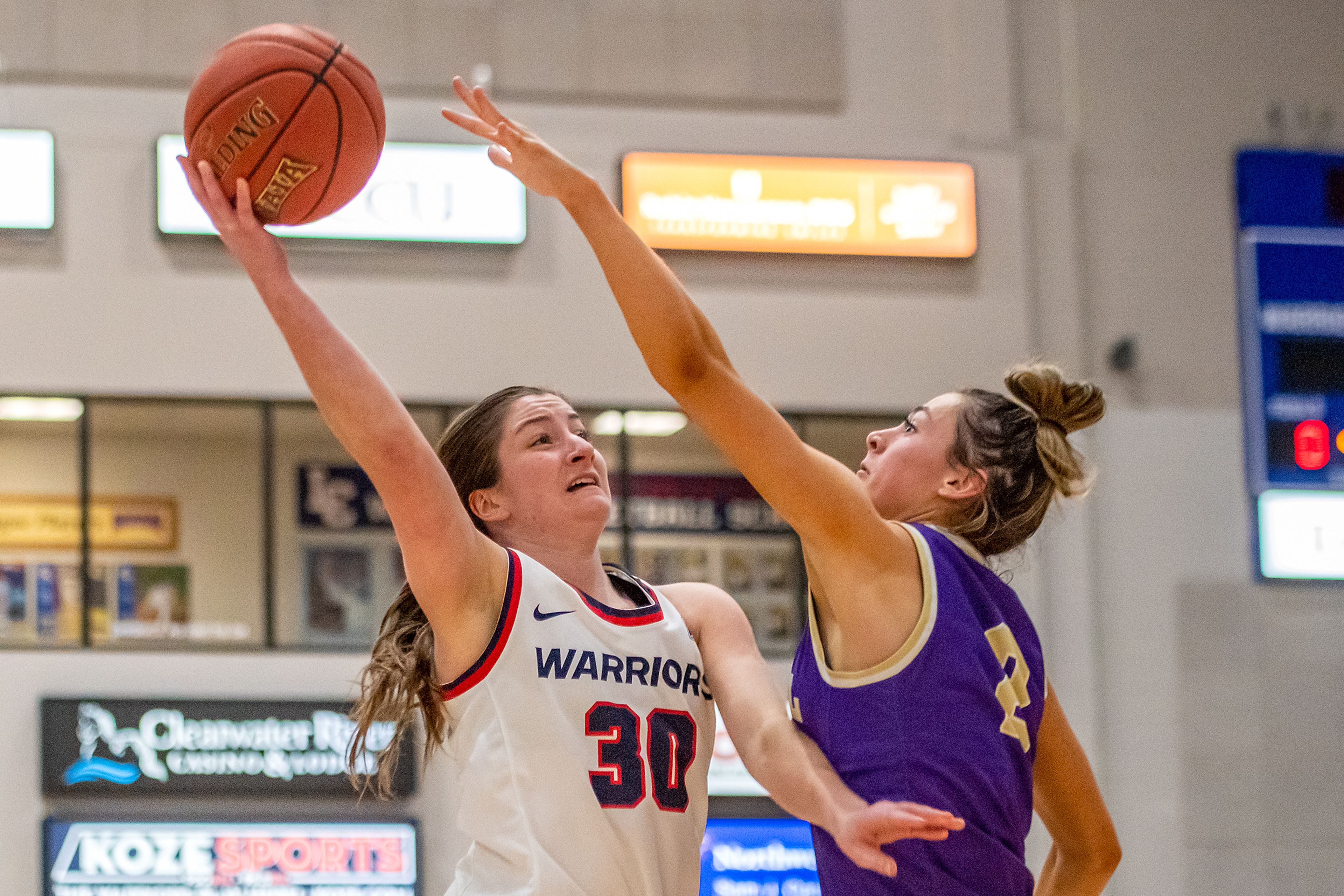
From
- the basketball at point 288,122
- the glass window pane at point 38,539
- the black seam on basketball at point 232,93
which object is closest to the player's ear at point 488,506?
the basketball at point 288,122

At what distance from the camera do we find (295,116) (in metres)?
2.79

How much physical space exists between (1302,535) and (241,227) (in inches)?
339

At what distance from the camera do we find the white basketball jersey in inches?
101

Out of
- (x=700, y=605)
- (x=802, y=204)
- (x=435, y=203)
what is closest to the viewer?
(x=700, y=605)

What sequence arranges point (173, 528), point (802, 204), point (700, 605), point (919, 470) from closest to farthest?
point (919, 470)
point (700, 605)
point (173, 528)
point (802, 204)

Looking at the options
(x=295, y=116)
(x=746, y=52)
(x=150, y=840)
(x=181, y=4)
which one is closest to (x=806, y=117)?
(x=746, y=52)

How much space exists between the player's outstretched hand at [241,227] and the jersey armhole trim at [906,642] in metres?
1.08

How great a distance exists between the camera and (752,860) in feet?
30.9

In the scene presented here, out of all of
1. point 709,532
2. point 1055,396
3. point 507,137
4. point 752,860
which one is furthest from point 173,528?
point 1055,396

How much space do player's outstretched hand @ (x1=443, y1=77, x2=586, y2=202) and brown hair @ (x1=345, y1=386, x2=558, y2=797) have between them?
0.57 meters

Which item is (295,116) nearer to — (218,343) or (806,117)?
(218,343)

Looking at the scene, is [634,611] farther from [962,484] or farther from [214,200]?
[214,200]

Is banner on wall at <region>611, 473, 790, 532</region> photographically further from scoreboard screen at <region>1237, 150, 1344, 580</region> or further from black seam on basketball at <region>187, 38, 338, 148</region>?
black seam on basketball at <region>187, 38, 338, 148</region>

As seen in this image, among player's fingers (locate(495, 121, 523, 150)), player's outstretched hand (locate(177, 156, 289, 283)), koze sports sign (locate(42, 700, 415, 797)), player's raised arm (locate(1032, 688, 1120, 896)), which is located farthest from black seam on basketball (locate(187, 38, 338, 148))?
koze sports sign (locate(42, 700, 415, 797))
